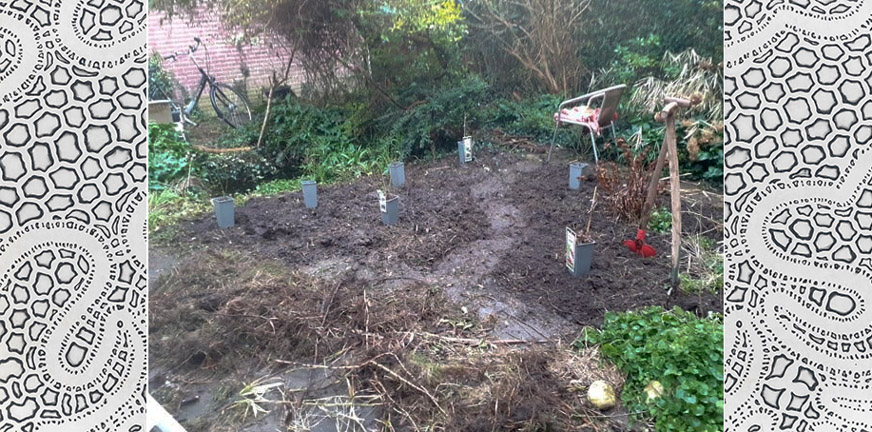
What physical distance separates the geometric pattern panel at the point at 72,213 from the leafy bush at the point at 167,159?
2.40 feet

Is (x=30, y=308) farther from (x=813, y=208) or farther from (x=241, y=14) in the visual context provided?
(x=241, y=14)

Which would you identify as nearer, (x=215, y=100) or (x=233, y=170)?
(x=215, y=100)

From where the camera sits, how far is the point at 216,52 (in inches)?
62.9

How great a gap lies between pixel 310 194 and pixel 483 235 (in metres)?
0.64

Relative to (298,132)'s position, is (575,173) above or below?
below

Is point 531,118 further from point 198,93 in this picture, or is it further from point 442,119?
point 198,93

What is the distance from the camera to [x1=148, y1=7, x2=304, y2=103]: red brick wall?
53.7 inches

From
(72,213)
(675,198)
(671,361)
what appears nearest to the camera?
(72,213)

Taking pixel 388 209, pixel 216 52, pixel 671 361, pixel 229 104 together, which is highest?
pixel 216 52

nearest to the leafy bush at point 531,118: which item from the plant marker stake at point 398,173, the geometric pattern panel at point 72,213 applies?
the plant marker stake at point 398,173

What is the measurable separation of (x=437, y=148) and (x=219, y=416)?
1266 millimetres

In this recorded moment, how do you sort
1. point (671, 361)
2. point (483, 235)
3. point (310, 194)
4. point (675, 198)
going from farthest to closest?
point (310, 194) → point (483, 235) → point (675, 198) → point (671, 361)

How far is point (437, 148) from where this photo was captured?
2.12 metres

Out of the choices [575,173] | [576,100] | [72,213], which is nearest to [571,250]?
[575,173]
